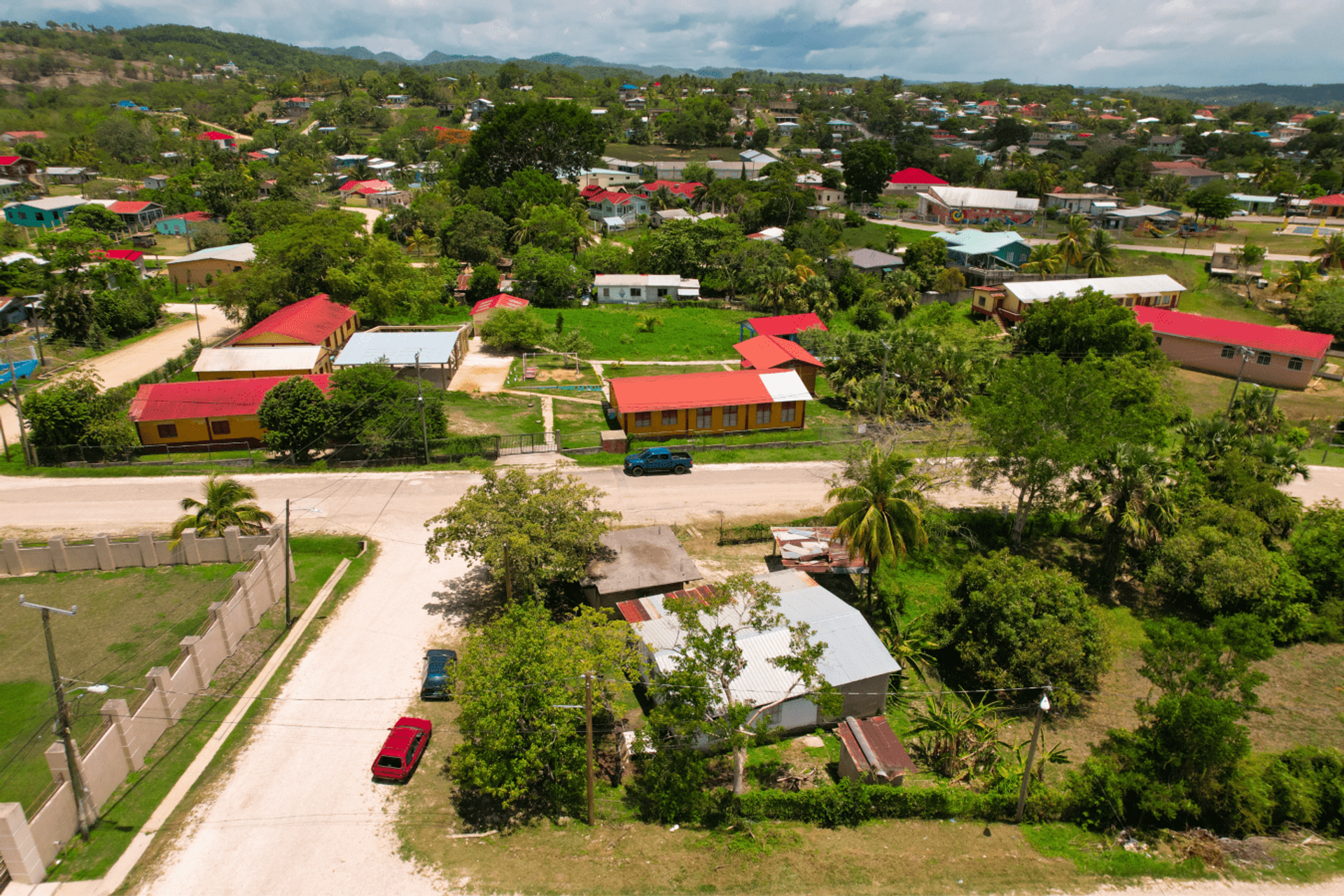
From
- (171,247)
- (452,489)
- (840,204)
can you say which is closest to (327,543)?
(452,489)

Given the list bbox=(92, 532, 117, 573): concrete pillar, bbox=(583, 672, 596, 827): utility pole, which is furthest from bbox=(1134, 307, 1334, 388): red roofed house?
bbox=(92, 532, 117, 573): concrete pillar

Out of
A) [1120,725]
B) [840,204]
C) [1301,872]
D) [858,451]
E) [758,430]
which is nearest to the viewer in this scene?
[1301,872]

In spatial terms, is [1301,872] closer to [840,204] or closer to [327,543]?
[327,543]

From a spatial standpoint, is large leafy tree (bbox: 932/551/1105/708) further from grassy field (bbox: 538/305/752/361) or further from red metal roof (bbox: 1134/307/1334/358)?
red metal roof (bbox: 1134/307/1334/358)

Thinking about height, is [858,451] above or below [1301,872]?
above

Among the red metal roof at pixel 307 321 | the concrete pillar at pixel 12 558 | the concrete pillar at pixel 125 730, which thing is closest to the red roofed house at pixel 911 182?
the red metal roof at pixel 307 321

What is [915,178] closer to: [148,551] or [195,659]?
[148,551]
